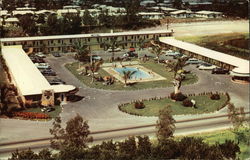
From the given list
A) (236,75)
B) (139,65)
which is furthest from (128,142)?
(139,65)

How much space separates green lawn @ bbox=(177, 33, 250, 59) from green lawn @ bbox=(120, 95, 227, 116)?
22.5 meters

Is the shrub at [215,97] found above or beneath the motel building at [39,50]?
beneath

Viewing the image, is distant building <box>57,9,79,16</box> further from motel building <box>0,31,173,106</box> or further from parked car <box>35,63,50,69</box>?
parked car <box>35,63,50,69</box>

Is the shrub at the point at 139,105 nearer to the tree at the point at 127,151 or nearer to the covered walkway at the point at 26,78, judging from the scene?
the covered walkway at the point at 26,78

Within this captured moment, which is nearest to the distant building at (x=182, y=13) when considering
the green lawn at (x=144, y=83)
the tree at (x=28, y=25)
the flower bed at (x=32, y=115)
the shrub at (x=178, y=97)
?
the tree at (x=28, y=25)

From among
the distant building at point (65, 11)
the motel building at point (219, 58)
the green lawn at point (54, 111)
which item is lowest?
the green lawn at point (54, 111)

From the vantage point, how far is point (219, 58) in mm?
55875

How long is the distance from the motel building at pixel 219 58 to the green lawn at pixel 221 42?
4963 millimetres

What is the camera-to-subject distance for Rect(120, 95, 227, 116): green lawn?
38000mm

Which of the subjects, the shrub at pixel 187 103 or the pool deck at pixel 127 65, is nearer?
the shrub at pixel 187 103

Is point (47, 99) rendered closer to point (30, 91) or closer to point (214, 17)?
point (30, 91)

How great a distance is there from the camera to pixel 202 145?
2714cm

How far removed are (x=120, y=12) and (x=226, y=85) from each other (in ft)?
197

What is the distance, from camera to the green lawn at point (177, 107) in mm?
38000
